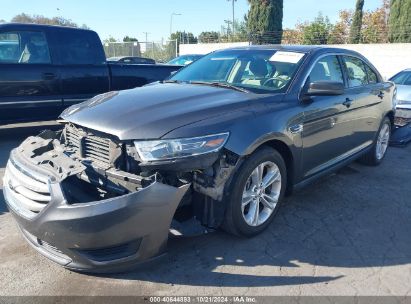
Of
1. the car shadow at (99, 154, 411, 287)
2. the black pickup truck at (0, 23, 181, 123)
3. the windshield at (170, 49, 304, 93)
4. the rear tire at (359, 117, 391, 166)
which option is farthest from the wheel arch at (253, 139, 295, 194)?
the black pickup truck at (0, 23, 181, 123)

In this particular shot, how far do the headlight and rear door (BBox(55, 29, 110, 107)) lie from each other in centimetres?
452

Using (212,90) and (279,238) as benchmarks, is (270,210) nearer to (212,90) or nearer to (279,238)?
(279,238)

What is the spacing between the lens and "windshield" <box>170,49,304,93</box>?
12.7 ft

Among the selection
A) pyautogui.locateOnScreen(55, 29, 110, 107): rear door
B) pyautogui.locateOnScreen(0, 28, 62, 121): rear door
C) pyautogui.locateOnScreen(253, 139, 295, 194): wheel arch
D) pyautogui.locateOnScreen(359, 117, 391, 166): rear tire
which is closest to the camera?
pyautogui.locateOnScreen(253, 139, 295, 194): wheel arch

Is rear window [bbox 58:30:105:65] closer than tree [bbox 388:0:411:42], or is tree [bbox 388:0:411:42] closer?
rear window [bbox 58:30:105:65]

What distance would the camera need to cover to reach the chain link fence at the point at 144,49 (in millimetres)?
30694

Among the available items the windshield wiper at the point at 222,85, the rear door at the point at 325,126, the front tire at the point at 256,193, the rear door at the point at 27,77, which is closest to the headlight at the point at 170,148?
the front tire at the point at 256,193

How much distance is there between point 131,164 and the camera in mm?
2836

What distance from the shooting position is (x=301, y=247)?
3371 mm

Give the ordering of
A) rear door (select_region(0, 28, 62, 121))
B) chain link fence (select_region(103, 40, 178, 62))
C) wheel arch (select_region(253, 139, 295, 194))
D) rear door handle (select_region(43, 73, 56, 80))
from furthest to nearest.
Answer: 1. chain link fence (select_region(103, 40, 178, 62))
2. rear door handle (select_region(43, 73, 56, 80))
3. rear door (select_region(0, 28, 62, 121))
4. wheel arch (select_region(253, 139, 295, 194))

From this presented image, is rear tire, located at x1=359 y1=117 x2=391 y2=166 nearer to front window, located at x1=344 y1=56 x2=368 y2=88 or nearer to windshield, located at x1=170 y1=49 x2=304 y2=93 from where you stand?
front window, located at x1=344 y1=56 x2=368 y2=88

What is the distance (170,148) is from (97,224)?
72 centimetres

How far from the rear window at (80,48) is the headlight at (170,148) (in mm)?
4647

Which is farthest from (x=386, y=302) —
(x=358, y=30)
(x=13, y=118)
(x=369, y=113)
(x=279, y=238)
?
(x=358, y=30)
